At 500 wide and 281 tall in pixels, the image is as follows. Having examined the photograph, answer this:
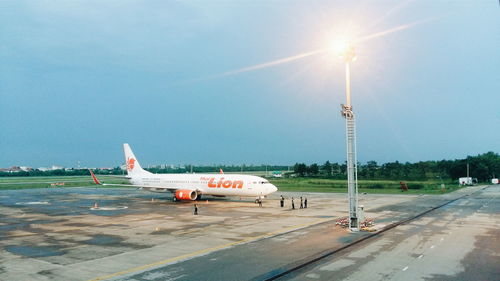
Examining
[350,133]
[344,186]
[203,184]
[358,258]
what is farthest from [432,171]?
[358,258]

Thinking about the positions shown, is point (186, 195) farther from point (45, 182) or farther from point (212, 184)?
point (45, 182)

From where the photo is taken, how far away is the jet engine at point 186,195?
5025cm

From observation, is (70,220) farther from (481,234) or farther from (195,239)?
(481,234)

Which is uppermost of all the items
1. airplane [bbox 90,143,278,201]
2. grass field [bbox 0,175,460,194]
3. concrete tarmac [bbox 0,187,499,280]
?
airplane [bbox 90,143,278,201]

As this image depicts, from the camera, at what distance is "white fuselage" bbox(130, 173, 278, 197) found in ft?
152

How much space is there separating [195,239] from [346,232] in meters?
11.0

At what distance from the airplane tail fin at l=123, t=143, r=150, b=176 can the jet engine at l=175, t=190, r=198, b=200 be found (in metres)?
13.4

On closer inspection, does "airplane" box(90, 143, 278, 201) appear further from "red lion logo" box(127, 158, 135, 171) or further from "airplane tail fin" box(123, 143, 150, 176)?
"red lion logo" box(127, 158, 135, 171)

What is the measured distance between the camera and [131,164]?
62750 mm

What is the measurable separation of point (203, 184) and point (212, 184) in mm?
1879

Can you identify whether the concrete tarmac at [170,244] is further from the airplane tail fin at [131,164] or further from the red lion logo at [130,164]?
the red lion logo at [130,164]

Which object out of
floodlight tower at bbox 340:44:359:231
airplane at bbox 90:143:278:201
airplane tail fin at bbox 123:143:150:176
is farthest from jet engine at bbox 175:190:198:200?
floodlight tower at bbox 340:44:359:231

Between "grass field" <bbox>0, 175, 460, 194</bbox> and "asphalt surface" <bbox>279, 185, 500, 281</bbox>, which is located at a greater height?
"grass field" <bbox>0, 175, 460, 194</bbox>

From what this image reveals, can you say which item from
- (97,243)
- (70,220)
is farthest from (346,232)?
(70,220)
